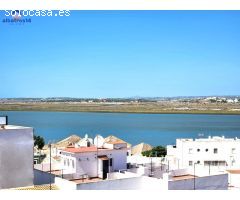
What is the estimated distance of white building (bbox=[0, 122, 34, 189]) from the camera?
389cm

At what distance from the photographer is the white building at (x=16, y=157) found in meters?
3.89

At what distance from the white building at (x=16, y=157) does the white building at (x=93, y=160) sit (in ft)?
4.62

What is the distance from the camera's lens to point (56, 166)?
230 inches

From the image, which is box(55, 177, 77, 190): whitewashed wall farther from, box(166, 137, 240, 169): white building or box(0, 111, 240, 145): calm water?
box(0, 111, 240, 145): calm water

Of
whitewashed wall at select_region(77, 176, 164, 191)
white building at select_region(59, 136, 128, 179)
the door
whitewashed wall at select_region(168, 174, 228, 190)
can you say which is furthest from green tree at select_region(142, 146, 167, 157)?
whitewashed wall at select_region(77, 176, 164, 191)

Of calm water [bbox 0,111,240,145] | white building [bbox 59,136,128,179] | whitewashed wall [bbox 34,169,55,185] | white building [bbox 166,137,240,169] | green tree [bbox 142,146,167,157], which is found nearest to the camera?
whitewashed wall [bbox 34,169,55,185]

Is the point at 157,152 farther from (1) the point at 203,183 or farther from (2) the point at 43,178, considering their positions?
(2) the point at 43,178

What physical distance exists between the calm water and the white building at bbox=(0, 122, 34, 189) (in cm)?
1094

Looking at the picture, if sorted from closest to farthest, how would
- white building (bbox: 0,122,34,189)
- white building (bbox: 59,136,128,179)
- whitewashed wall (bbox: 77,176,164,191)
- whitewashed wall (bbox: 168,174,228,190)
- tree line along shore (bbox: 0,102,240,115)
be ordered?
white building (bbox: 0,122,34,189), whitewashed wall (bbox: 77,176,164,191), whitewashed wall (bbox: 168,174,228,190), white building (bbox: 59,136,128,179), tree line along shore (bbox: 0,102,240,115)

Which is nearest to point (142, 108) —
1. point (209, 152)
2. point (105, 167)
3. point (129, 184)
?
point (209, 152)

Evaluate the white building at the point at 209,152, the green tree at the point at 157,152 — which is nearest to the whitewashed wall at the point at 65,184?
the white building at the point at 209,152
